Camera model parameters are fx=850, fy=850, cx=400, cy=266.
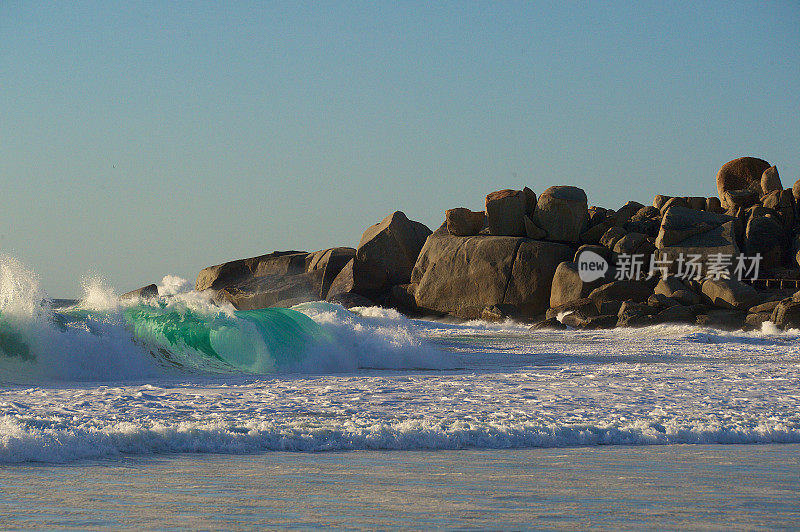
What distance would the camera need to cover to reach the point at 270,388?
10461 mm

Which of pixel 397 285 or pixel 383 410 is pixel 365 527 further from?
pixel 397 285

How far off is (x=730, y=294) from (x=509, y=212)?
932 cm

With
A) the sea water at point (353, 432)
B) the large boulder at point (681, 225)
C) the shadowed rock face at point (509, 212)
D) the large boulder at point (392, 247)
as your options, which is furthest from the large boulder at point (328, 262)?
the sea water at point (353, 432)

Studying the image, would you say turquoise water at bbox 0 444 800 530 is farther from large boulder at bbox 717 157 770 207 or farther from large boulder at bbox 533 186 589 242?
large boulder at bbox 717 157 770 207

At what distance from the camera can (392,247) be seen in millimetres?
36031

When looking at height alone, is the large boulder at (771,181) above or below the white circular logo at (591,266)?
above

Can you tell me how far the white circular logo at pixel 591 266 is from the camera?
98.9ft

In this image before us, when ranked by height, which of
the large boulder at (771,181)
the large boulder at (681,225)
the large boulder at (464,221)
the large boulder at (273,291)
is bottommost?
the large boulder at (273,291)

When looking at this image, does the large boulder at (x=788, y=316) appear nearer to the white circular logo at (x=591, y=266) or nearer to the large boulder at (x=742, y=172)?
the white circular logo at (x=591, y=266)

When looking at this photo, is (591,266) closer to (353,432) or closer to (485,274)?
(485,274)

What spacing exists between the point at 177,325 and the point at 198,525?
479 inches

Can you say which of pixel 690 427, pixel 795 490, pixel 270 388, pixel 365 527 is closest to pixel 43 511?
pixel 365 527

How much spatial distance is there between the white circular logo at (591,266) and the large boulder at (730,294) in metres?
3.79

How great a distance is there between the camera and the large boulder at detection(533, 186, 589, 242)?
1294 inches
